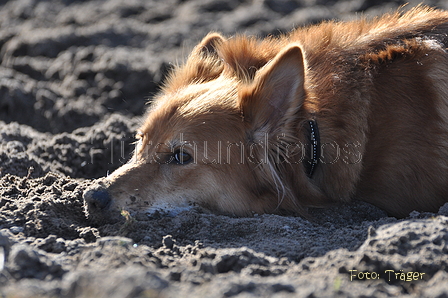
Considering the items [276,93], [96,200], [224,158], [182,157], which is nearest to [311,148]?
[276,93]

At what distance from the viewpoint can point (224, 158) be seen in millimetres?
3283

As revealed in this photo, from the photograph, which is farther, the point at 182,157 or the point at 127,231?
the point at 182,157

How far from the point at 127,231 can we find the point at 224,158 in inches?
32.8

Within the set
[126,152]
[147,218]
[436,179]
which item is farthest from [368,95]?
[126,152]

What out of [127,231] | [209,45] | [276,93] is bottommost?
[127,231]

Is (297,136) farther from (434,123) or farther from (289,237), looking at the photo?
(434,123)

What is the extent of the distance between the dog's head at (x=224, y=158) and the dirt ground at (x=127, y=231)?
0.18m

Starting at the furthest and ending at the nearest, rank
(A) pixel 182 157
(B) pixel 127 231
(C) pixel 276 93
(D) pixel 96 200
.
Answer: (A) pixel 182 157, (C) pixel 276 93, (D) pixel 96 200, (B) pixel 127 231

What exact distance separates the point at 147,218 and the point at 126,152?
167cm

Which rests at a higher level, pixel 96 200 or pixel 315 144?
pixel 315 144

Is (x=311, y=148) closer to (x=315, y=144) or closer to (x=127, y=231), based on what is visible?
(x=315, y=144)

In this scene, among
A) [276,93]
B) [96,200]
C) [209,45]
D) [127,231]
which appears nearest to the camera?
[127,231]

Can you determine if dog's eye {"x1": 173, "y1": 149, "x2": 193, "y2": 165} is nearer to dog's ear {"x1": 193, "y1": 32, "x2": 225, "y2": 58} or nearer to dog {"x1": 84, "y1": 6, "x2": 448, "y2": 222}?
dog {"x1": 84, "y1": 6, "x2": 448, "y2": 222}

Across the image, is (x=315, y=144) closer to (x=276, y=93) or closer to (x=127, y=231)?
(x=276, y=93)
